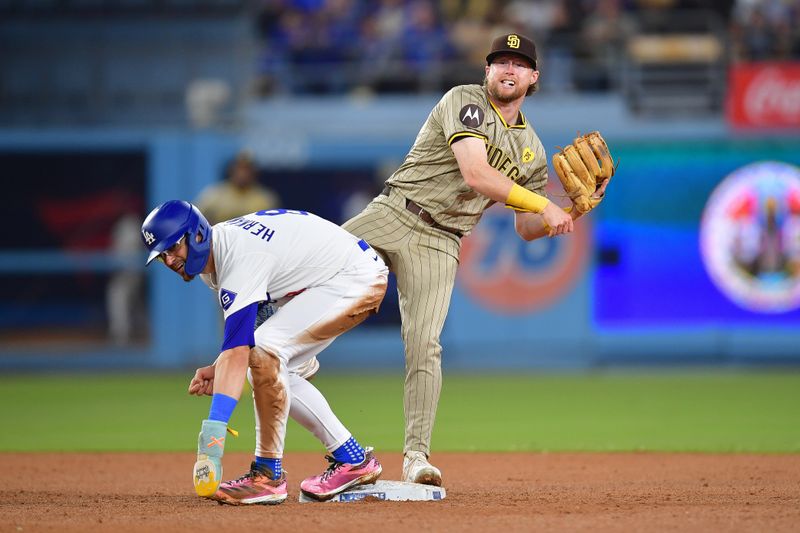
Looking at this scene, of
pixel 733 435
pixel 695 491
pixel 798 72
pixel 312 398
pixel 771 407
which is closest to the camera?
pixel 312 398

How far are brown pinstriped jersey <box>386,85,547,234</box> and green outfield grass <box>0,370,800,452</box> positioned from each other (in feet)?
7.89

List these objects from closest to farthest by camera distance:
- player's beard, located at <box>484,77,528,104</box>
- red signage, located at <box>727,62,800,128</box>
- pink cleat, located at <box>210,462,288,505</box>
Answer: pink cleat, located at <box>210,462,288,505</box>
player's beard, located at <box>484,77,528,104</box>
red signage, located at <box>727,62,800,128</box>

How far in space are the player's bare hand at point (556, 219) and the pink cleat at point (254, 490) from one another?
168 centimetres

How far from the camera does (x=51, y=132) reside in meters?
15.0

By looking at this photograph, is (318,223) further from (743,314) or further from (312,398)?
(743,314)

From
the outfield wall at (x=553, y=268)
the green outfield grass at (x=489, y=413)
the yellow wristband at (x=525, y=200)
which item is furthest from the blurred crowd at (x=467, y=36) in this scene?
the yellow wristband at (x=525, y=200)

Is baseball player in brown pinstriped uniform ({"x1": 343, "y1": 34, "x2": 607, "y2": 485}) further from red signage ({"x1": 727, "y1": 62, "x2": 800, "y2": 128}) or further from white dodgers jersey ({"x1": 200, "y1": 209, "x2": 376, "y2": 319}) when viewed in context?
red signage ({"x1": 727, "y1": 62, "x2": 800, "y2": 128})

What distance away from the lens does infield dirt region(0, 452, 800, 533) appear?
4.84 meters

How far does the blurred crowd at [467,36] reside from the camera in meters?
15.7

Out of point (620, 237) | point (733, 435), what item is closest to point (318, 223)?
point (733, 435)

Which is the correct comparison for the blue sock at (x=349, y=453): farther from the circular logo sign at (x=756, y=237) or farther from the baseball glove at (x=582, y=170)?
the circular logo sign at (x=756, y=237)

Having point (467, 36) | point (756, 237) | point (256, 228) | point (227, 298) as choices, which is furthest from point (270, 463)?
point (467, 36)

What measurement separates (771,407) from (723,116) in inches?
235

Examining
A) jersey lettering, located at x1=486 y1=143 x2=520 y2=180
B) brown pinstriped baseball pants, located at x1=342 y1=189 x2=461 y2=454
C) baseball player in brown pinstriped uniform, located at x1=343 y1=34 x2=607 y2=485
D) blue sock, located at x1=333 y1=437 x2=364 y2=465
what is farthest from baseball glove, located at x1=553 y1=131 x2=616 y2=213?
blue sock, located at x1=333 y1=437 x2=364 y2=465
